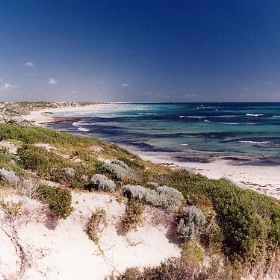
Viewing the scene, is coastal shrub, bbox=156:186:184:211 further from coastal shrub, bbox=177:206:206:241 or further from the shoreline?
the shoreline

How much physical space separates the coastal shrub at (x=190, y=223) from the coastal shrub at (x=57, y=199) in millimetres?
3213

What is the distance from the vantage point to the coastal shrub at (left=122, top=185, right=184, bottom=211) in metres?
9.98

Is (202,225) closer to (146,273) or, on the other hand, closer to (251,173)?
(146,273)

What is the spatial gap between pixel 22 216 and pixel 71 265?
174 cm

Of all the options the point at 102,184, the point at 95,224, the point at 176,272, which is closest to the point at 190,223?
the point at 176,272

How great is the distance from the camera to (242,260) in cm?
936

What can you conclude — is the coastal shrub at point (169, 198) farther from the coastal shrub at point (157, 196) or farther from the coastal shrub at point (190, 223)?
the coastal shrub at point (190, 223)

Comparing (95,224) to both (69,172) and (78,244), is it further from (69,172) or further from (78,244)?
(69,172)

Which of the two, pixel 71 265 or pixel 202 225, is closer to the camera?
pixel 71 265

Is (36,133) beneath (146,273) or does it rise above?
above

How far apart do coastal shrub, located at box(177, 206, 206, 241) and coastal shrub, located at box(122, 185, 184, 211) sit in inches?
18.2

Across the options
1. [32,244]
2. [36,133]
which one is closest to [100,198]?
[32,244]

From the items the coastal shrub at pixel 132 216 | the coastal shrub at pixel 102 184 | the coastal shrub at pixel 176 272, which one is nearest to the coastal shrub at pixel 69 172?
the coastal shrub at pixel 102 184

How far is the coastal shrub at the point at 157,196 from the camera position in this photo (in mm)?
9977
